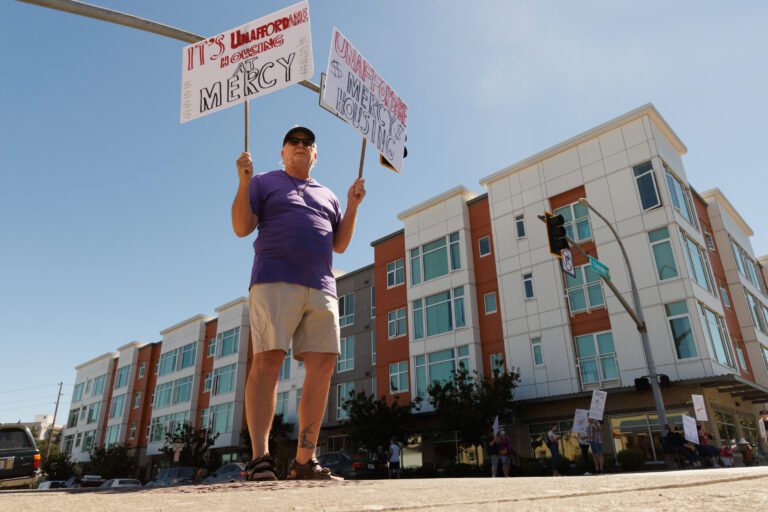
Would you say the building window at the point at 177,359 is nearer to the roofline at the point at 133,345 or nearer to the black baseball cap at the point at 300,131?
the roofline at the point at 133,345

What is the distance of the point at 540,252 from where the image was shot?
25.2 metres

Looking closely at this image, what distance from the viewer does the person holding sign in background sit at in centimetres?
382

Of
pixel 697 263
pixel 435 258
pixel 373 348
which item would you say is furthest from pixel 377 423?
pixel 697 263

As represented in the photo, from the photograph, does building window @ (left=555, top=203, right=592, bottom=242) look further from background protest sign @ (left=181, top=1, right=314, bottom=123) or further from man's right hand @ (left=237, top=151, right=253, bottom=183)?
man's right hand @ (left=237, top=151, right=253, bottom=183)

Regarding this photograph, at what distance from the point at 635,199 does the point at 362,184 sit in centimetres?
2104

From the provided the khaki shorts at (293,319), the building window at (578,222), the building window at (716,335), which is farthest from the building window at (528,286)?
the khaki shorts at (293,319)

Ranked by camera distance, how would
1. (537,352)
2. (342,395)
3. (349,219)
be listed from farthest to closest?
(342,395), (537,352), (349,219)

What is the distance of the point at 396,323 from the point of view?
3058cm

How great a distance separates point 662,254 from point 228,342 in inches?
1250

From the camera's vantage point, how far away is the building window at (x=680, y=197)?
22.9 meters

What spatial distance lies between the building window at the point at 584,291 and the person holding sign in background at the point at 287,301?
20520 millimetres

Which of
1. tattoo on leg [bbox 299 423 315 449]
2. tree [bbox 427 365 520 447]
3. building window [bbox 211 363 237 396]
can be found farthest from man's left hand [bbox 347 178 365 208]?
building window [bbox 211 363 237 396]

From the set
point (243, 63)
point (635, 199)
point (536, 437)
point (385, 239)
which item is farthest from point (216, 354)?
point (243, 63)

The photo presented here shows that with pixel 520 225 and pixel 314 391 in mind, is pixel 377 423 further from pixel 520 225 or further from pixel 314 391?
pixel 314 391
